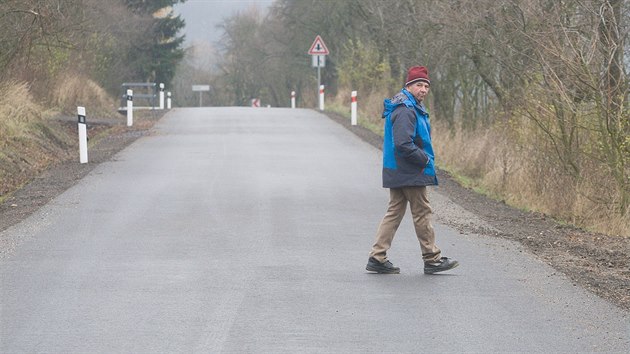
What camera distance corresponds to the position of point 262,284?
9.09 m

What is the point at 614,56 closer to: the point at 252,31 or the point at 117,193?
the point at 117,193

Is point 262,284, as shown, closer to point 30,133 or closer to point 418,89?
point 418,89

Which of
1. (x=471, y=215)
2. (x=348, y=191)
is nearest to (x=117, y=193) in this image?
(x=348, y=191)

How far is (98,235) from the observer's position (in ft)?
38.7

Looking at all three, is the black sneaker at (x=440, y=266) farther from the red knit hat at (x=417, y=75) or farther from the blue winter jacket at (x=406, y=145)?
the red knit hat at (x=417, y=75)

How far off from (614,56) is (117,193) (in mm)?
6601

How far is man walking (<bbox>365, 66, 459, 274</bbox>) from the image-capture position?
9.63 m

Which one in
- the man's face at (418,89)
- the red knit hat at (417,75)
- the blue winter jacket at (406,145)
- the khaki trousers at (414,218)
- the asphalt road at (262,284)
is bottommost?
the asphalt road at (262,284)

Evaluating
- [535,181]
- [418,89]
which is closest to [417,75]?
[418,89]

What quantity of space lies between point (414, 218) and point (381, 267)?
55cm

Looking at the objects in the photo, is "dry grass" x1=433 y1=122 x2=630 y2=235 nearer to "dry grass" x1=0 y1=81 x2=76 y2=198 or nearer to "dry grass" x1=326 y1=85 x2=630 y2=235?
"dry grass" x1=326 y1=85 x2=630 y2=235

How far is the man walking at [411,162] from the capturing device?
9633 mm

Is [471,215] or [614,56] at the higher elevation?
[614,56]

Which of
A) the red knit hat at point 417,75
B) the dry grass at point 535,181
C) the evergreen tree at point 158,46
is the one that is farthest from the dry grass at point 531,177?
the evergreen tree at point 158,46
